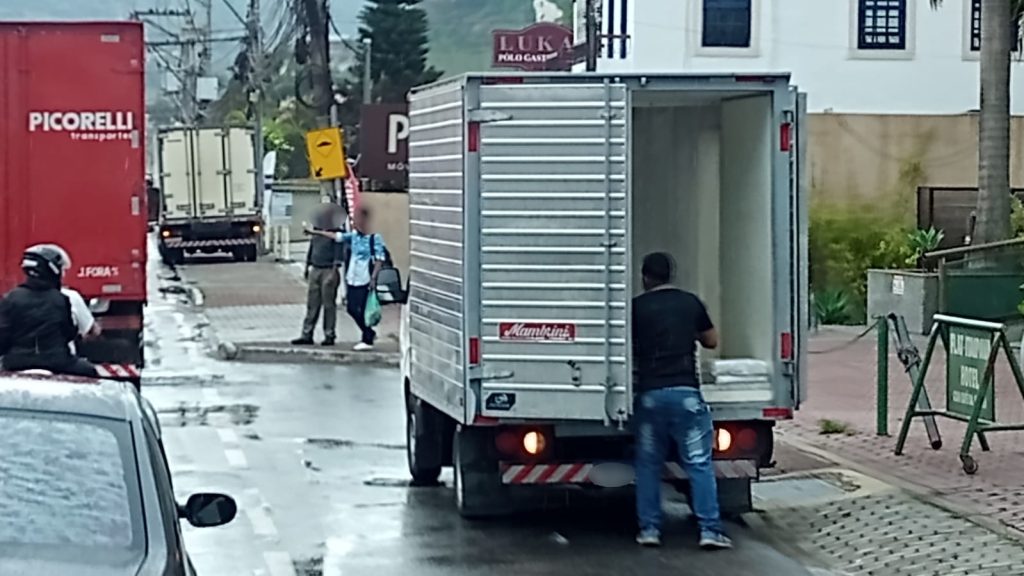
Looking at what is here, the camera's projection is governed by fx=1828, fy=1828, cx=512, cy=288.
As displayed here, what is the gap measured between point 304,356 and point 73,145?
287 inches

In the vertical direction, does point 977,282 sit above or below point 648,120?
below

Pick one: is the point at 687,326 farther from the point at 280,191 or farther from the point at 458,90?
the point at 280,191

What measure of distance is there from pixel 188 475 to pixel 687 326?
4.41 metres

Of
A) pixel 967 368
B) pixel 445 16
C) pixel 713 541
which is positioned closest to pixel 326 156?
pixel 967 368

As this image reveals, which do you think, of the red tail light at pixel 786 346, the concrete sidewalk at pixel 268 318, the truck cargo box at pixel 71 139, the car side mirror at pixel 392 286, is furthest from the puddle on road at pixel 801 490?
the concrete sidewalk at pixel 268 318

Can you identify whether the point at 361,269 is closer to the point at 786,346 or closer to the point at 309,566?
the point at 786,346

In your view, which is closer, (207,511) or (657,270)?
(207,511)

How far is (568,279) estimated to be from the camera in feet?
35.5

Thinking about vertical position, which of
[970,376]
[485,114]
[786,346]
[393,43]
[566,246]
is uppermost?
[393,43]

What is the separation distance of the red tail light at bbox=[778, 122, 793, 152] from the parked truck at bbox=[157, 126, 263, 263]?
37583 mm

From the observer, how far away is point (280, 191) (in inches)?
2435

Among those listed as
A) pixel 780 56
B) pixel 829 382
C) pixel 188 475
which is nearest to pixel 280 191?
pixel 780 56

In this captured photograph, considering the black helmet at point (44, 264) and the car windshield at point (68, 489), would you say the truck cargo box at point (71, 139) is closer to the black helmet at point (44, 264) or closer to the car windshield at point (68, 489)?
the black helmet at point (44, 264)

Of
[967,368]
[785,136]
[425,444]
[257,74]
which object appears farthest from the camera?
[257,74]
